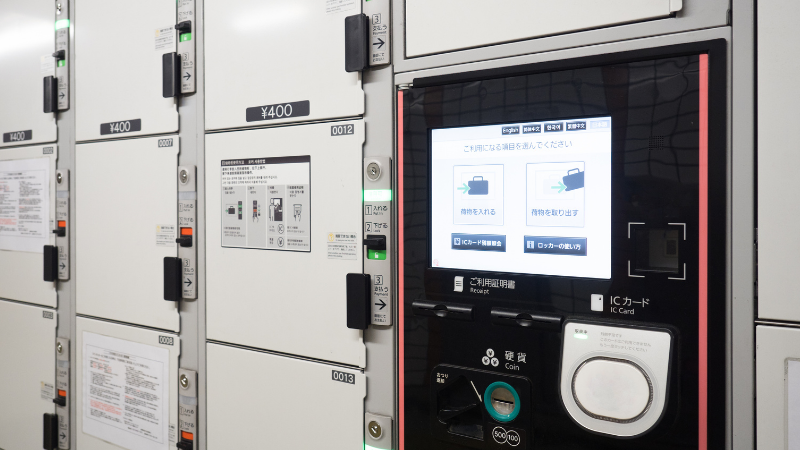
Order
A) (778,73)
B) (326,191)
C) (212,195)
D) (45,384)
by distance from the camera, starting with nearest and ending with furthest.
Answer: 1. (778,73)
2. (326,191)
3. (212,195)
4. (45,384)

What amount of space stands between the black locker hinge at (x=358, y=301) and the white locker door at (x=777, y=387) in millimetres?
911

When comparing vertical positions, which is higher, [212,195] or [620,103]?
[620,103]

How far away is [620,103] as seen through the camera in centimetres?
108

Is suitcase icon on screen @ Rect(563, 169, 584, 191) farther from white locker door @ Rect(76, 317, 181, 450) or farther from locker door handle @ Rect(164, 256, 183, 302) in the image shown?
white locker door @ Rect(76, 317, 181, 450)

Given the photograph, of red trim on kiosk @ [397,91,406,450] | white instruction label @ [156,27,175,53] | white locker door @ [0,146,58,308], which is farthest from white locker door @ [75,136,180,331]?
red trim on kiosk @ [397,91,406,450]

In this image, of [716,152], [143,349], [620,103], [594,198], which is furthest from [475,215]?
[143,349]

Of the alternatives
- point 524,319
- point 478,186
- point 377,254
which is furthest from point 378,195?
point 524,319

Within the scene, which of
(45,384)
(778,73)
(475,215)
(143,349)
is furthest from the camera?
(45,384)

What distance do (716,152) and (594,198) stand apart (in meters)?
0.25

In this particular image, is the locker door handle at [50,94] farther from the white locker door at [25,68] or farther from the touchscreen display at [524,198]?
the touchscreen display at [524,198]

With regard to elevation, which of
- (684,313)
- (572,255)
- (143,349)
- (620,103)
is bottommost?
(143,349)

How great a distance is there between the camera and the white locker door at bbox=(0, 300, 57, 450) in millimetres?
2295

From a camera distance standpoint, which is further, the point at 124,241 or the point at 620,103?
the point at 124,241

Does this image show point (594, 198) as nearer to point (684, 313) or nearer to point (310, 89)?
point (684, 313)
